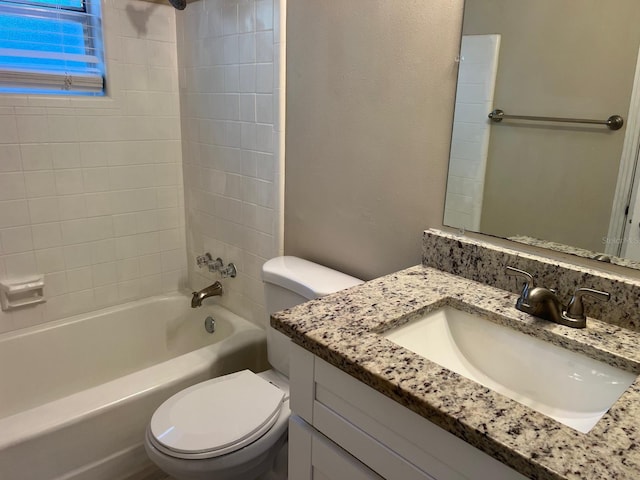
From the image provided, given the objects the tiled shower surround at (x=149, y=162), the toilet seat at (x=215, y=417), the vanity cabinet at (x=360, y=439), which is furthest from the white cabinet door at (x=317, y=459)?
the tiled shower surround at (x=149, y=162)

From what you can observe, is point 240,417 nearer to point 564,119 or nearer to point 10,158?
point 564,119

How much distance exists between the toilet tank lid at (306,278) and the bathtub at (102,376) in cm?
46

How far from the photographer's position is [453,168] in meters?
1.34

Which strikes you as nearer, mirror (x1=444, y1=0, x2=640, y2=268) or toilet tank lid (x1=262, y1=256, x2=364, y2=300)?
mirror (x1=444, y1=0, x2=640, y2=268)

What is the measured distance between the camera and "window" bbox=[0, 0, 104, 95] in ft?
6.25

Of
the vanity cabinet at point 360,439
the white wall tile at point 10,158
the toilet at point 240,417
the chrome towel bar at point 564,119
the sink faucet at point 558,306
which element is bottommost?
the toilet at point 240,417

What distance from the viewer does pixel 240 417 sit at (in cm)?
147

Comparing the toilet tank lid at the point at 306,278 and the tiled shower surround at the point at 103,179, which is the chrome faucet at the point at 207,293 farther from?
the toilet tank lid at the point at 306,278

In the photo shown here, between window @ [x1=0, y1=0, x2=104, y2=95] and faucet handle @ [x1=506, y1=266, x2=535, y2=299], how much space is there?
6.14ft

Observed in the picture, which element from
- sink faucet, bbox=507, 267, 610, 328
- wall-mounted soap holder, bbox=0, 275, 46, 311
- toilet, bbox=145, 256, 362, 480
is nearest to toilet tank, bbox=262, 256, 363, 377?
toilet, bbox=145, 256, 362, 480

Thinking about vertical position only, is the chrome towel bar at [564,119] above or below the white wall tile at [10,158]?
above

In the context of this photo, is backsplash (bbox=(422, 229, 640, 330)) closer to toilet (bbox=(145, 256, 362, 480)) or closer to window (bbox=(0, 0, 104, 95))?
toilet (bbox=(145, 256, 362, 480))

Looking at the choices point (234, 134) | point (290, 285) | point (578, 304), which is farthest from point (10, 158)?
point (578, 304)

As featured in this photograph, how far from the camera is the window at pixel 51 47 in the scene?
6.25 feet
